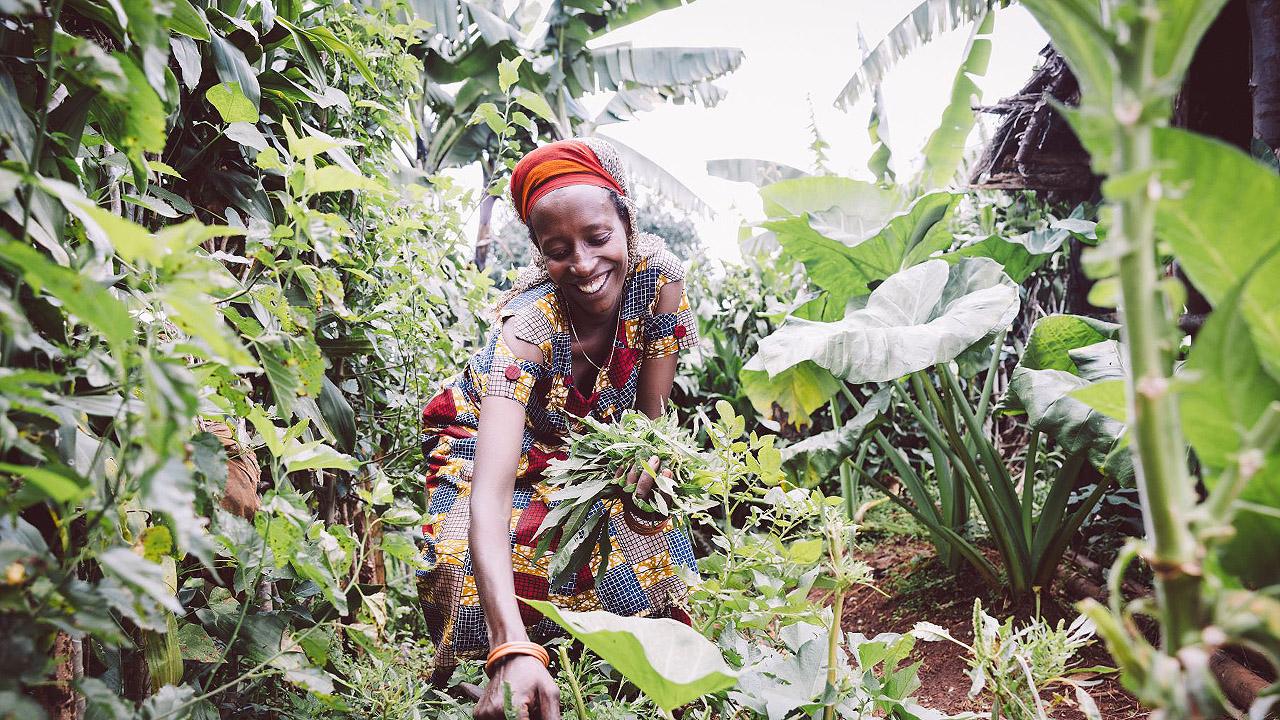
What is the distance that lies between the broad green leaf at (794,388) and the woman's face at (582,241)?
131cm

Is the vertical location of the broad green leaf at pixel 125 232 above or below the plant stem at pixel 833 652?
above

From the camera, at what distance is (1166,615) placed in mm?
413

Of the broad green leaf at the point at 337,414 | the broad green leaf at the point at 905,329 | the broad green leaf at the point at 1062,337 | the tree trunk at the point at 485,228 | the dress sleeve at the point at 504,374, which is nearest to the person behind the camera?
the broad green leaf at the point at 337,414

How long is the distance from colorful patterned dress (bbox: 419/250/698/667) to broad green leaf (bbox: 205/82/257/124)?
77 cm

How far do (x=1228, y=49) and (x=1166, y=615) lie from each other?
358 centimetres

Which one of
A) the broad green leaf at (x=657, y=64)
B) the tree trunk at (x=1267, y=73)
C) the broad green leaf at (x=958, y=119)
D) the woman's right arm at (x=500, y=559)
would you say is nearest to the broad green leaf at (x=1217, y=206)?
the woman's right arm at (x=500, y=559)

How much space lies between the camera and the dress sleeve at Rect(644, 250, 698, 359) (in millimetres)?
Answer: 1966

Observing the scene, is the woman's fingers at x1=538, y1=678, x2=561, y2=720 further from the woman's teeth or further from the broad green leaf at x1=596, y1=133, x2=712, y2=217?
the broad green leaf at x1=596, y1=133, x2=712, y2=217

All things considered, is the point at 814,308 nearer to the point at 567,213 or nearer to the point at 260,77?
the point at 567,213

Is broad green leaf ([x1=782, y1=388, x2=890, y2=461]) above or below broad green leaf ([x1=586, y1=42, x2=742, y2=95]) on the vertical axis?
below

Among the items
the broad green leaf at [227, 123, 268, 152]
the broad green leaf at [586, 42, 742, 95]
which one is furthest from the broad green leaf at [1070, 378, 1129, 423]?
the broad green leaf at [586, 42, 742, 95]

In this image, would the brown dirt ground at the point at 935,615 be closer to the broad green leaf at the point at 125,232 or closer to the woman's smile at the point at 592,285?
the woman's smile at the point at 592,285

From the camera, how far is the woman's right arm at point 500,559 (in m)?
1.13

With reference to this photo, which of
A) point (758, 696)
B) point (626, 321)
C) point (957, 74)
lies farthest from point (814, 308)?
point (758, 696)
